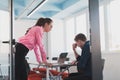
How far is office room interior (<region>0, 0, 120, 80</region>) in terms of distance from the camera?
6062 mm

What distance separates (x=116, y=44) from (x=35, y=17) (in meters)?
4.49

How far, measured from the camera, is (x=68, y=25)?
9633mm

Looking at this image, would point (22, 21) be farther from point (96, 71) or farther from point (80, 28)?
point (96, 71)

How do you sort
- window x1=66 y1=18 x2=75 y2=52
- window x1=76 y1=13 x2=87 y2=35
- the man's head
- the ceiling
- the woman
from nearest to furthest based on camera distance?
1. the woman
2. the man's head
3. the ceiling
4. window x1=76 y1=13 x2=87 y2=35
5. window x1=66 y1=18 x2=75 y2=52

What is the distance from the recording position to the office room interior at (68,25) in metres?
6.06

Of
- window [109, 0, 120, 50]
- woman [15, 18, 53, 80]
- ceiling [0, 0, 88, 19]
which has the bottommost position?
woman [15, 18, 53, 80]

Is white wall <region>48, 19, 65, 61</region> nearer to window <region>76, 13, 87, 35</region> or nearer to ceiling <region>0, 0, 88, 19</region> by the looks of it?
ceiling <region>0, 0, 88, 19</region>

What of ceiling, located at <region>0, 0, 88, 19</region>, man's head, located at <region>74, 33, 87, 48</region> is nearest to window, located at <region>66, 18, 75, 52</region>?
ceiling, located at <region>0, 0, 88, 19</region>

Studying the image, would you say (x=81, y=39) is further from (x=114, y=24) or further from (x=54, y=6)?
(x=54, y=6)

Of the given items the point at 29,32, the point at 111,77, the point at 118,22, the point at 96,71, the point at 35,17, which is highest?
the point at 35,17

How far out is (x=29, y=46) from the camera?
3.11 m

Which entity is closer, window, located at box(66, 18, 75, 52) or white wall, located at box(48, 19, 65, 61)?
window, located at box(66, 18, 75, 52)

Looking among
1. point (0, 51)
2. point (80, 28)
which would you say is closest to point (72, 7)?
point (80, 28)

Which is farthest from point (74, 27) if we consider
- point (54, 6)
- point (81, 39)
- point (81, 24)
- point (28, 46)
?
point (28, 46)
